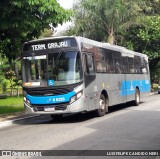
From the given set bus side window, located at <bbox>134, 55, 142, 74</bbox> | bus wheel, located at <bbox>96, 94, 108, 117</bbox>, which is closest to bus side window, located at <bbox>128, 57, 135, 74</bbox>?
bus side window, located at <bbox>134, 55, 142, 74</bbox>

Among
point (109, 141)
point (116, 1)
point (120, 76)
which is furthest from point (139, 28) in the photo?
point (109, 141)

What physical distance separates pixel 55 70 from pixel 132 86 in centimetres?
796

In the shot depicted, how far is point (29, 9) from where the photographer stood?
14398 mm

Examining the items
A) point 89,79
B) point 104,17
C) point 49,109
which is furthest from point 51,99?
point 104,17

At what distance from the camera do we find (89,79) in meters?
14.6

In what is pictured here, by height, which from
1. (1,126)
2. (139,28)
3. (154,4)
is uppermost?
(154,4)

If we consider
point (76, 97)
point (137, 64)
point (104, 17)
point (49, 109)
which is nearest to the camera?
point (76, 97)

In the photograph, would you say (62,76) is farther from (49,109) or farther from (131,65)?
(131,65)

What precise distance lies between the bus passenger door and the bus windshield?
1.65 ft

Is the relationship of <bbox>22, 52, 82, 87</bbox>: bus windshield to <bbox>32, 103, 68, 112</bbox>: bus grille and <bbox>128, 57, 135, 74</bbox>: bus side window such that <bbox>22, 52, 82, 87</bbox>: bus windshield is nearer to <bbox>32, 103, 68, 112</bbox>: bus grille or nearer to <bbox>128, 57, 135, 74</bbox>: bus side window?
<bbox>32, 103, 68, 112</bbox>: bus grille

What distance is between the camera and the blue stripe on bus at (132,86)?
63.0ft

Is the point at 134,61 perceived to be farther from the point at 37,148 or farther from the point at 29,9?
the point at 37,148

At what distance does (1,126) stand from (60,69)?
303 cm

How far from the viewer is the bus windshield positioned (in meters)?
13.8
